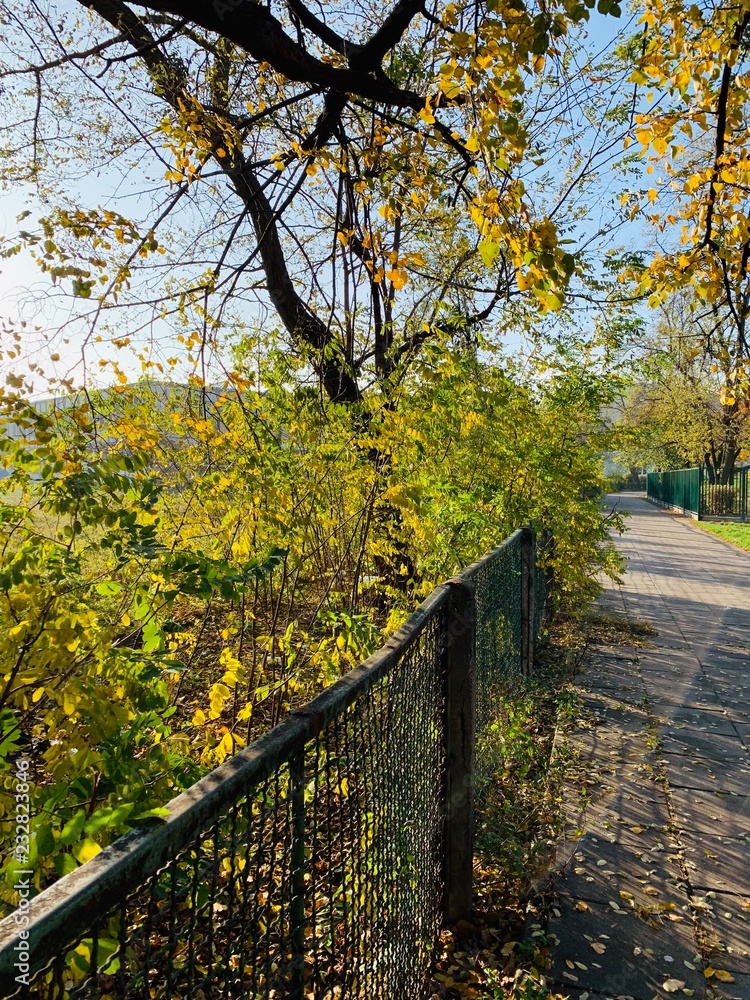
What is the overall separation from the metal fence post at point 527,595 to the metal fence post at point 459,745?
273 centimetres

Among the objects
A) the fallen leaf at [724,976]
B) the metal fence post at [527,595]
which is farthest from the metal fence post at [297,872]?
the metal fence post at [527,595]

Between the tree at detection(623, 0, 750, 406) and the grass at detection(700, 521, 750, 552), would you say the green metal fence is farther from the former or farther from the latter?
the tree at detection(623, 0, 750, 406)

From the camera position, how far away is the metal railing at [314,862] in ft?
2.73

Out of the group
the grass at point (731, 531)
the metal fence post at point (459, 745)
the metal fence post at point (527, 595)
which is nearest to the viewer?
the metal fence post at point (459, 745)

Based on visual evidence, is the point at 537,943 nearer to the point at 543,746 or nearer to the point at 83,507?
the point at 543,746

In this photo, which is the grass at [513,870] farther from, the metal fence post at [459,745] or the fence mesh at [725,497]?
the fence mesh at [725,497]

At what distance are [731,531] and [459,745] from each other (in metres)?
19.0

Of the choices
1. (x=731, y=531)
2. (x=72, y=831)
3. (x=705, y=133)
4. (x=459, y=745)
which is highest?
(x=705, y=133)

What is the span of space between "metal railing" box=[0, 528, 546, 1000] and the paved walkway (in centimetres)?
63

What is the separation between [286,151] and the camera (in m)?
4.23

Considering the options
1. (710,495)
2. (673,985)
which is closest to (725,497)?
(710,495)

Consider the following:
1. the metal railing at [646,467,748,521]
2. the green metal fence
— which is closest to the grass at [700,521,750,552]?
the metal railing at [646,467,748,521]

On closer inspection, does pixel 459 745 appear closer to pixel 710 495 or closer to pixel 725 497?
pixel 725 497

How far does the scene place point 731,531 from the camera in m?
19.0
